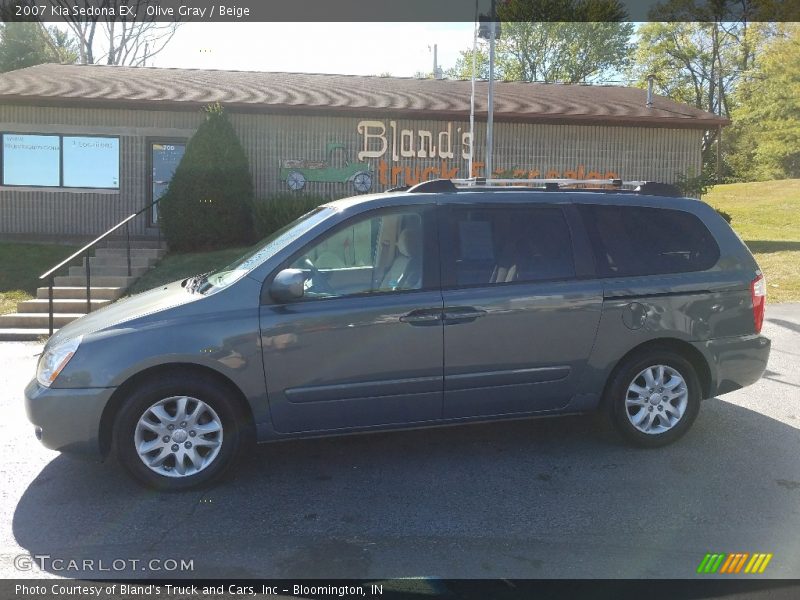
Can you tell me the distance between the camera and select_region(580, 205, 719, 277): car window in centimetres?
550

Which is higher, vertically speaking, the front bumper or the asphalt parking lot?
the front bumper

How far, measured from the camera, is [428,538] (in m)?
4.18

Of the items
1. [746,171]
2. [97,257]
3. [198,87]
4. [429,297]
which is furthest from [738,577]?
[746,171]

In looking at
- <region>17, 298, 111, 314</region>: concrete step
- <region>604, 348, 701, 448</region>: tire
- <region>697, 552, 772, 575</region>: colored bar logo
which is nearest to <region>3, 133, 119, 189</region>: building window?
<region>17, 298, 111, 314</region>: concrete step

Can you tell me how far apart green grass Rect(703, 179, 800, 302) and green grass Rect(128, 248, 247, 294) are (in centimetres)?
958

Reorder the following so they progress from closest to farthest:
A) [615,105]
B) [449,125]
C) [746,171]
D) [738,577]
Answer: [738,577] < [449,125] < [615,105] < [746,171]

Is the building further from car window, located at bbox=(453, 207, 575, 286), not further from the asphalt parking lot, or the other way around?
car window, located at bbox=(453, 207, 575, 286)

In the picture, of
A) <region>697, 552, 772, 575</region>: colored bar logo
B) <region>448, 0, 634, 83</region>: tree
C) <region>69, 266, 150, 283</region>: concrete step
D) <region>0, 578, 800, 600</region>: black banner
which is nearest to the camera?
<region>0, 578, 800, 600</region>: black banner

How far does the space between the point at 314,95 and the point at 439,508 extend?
47.9ft

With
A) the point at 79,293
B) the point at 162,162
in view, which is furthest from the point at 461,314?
the point at 162,162

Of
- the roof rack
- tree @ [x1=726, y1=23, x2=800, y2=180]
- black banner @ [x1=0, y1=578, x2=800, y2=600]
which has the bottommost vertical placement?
black banner @ [x1=0, y1=578, x2=800, y2=600]

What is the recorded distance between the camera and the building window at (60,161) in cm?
1691

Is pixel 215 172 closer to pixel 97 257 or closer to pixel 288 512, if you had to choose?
pixel 97 257

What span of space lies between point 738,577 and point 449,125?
14.9 metres
